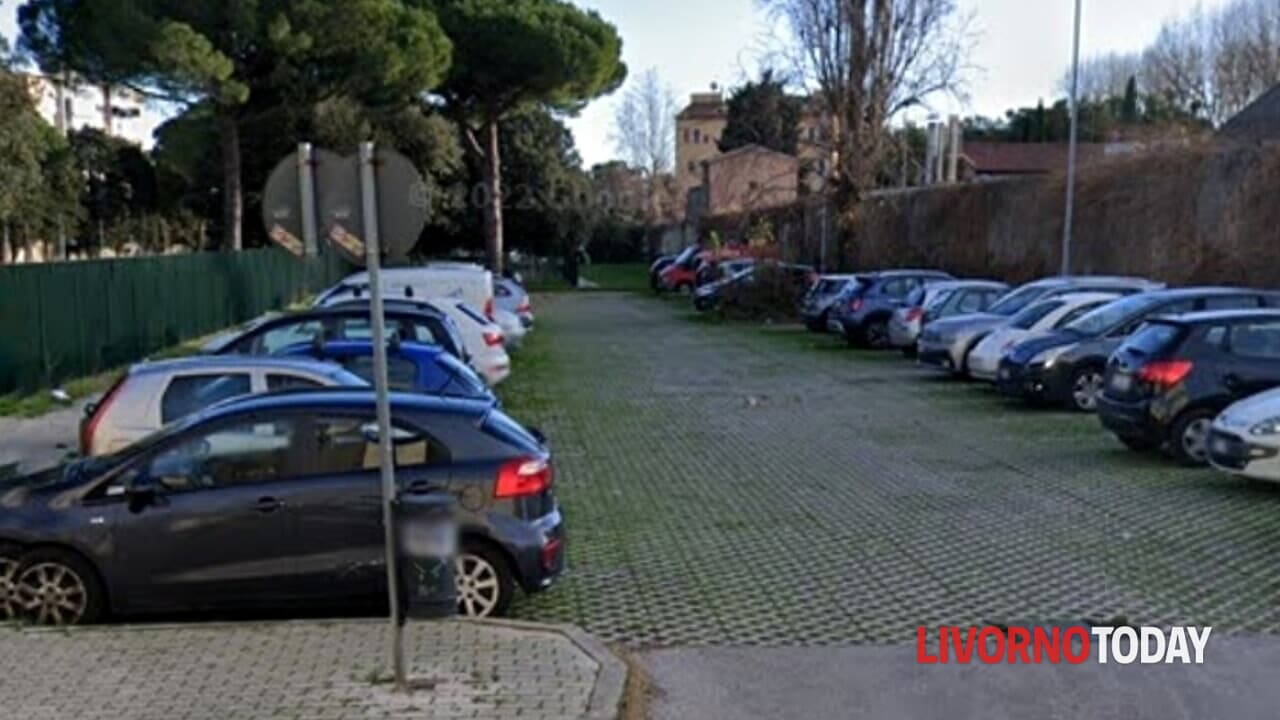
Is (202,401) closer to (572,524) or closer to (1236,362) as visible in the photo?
(572,524)

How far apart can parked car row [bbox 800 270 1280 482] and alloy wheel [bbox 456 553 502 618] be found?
6651 millimetres

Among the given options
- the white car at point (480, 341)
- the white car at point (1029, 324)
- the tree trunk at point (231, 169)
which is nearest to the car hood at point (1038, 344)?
the white car at point (1029, 324)

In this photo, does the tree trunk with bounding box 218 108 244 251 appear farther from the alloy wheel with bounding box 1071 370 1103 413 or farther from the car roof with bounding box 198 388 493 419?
the car roof with bounding box 198 388 493 419

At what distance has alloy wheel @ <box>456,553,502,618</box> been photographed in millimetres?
6949

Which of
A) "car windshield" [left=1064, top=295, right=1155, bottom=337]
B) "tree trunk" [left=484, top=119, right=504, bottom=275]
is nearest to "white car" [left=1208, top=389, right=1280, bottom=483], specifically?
"car windshield" [left=1064, top=295, right=1155, bottom=337]

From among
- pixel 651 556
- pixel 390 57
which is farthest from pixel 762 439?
pixel 390 57

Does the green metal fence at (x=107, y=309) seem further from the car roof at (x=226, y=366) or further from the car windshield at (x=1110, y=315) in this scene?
the car windshield at (x=1110, y=315)

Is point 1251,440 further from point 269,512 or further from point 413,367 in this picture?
point 269,512

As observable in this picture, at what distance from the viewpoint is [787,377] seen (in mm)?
21094

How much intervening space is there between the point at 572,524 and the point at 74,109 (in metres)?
69.6

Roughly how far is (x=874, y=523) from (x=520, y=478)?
3.59 m

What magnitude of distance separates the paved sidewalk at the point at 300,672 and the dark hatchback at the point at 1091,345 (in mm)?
11112

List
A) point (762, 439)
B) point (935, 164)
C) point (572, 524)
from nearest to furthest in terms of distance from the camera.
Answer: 1. point (572, 524)
2. point (762, 439)
3. point (935, 164)

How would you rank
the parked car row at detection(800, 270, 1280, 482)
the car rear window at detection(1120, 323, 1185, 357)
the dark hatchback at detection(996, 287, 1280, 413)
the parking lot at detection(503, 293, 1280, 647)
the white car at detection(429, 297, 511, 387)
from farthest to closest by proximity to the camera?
the white car at detection(429, 297, 511, 387) → the dark hatchback at detection(996, 287, 1280, 413) → the car rear window at detection(1120, 323, 1185, 357) → the parked car row at detection(800, 270, 1280, 482) → the parking lot at detection(503, 293, 1280, 647)
